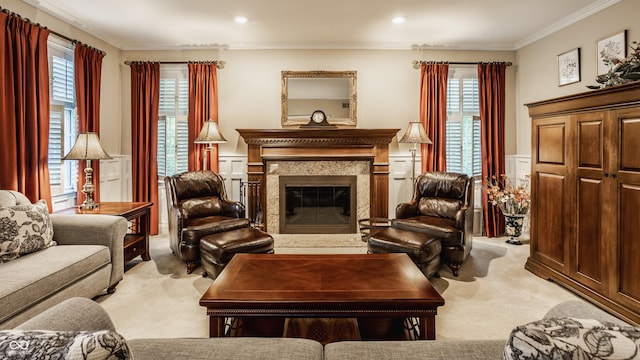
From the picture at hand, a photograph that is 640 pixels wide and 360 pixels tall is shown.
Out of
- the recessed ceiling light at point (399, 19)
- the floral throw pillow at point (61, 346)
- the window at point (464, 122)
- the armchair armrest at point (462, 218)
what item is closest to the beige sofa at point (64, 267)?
the floral throw pillow at point (61, 346)

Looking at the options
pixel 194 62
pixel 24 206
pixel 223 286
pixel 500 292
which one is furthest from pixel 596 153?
pixel 194 62

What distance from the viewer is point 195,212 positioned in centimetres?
398

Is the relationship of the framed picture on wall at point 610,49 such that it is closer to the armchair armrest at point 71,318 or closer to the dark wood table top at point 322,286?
the dark wood table top at point 322,286

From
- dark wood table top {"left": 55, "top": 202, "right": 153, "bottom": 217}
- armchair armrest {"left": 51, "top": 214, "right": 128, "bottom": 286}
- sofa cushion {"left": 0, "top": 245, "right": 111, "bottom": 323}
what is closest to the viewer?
sofa cushion {"left": 0, "top": 245, "right": 111, "bottom": 323}

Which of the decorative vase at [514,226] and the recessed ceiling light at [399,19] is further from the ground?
the recessed ceiling light at [399,19]

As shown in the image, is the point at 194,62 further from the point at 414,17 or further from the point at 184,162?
the point at 414,17

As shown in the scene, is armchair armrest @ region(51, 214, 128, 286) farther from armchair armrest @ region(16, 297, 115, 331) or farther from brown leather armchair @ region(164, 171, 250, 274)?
armchair armrest @ region(16, 297, 115, 331)

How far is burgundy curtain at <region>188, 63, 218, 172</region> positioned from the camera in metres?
5.00

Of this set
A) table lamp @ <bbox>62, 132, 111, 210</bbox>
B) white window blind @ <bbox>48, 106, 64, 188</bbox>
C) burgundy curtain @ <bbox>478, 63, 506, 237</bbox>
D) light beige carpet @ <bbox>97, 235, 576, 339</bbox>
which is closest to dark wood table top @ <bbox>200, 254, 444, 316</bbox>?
light beige carpet @ <bbox>97, 235, 576, 339</bbox>

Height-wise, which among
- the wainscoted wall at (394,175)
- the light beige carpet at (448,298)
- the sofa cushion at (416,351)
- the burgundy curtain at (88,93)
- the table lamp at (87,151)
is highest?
the burgundy curtain at (88,93)

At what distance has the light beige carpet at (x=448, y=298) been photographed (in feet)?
7.99

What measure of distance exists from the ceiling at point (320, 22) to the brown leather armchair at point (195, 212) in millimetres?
1775

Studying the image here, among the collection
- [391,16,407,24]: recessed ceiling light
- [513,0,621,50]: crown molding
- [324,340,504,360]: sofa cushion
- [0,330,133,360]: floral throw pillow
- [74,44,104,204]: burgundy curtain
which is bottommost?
[324,340,504,360]: sofa cushion

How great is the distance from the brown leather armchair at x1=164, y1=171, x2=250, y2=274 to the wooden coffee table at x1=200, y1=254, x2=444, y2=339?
1.23m
